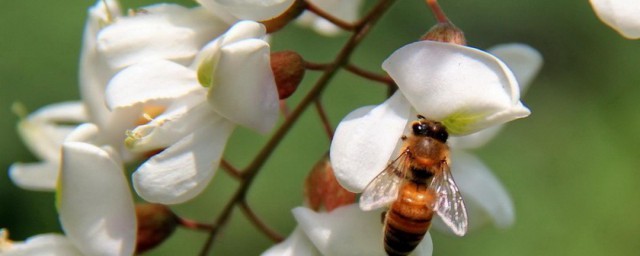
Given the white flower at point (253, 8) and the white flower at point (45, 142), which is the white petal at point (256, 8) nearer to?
the white flower at point (253, 8)

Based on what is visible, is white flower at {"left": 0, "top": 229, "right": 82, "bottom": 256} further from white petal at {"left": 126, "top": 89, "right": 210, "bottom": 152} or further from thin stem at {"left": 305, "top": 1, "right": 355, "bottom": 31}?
thin stem at {"left": 305, "top": 1, "right": 355, "bottom": 31}

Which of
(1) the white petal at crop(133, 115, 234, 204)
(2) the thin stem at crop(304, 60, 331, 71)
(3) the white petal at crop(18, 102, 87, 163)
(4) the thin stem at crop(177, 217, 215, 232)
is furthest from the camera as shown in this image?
(3) the white petal at crop(18, 102, 87, 163)

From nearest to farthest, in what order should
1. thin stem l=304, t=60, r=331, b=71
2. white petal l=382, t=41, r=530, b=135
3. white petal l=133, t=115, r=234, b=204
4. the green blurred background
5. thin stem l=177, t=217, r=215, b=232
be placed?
1. white petal l=382, t=41, r=530, b=135
2. white petal l=133, t=115, r=234, b=204
3. thin stem l=304, t=60, r=331, b=71
4. thin stem l=177, t=217, r=215, b=232
5. the green blurred background

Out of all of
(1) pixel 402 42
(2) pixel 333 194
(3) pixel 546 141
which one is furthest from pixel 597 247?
(2) pixel 333 194

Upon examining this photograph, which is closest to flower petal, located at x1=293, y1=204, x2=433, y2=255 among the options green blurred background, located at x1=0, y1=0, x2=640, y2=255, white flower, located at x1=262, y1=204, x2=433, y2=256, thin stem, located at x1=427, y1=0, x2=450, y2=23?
white flower, located at x1=262, y1=204, x2=433, y2=256

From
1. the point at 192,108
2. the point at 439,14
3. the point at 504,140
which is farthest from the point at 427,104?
the point at 504,140

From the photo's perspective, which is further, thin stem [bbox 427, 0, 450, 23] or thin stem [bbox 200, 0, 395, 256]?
thin stem [bbox 200, 0, 395, 256]
